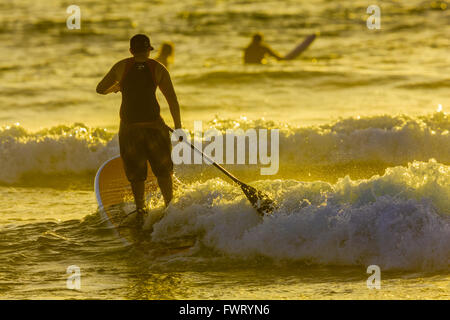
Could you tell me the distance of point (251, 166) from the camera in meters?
12.2

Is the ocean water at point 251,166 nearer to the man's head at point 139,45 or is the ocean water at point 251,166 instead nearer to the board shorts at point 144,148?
the board shorts at point 144,148

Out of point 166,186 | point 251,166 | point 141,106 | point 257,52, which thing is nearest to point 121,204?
point 166,186

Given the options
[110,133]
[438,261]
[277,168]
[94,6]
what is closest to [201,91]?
[110,133]

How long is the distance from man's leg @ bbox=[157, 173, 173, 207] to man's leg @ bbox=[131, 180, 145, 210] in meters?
0.18

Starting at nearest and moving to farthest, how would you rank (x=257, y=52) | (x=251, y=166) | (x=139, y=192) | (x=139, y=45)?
(x=139, y=45)
(x=139, y=192)
(x=251, y=166)
(x=257, y=52)

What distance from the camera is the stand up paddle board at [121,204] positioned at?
7843 mm

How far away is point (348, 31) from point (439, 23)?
3143 mm

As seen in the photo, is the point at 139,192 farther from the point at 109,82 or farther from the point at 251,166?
the point at 251,166

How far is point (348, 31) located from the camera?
26.7 meters

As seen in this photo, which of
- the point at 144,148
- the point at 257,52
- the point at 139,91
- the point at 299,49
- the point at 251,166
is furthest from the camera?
the point at 299,49

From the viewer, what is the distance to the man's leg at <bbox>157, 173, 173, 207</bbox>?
7.77 m

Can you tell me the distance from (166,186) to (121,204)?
100cm

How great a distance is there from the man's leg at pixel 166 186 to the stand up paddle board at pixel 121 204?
266mm

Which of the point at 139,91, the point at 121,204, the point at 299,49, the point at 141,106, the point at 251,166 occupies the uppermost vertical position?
the point at 299,49
